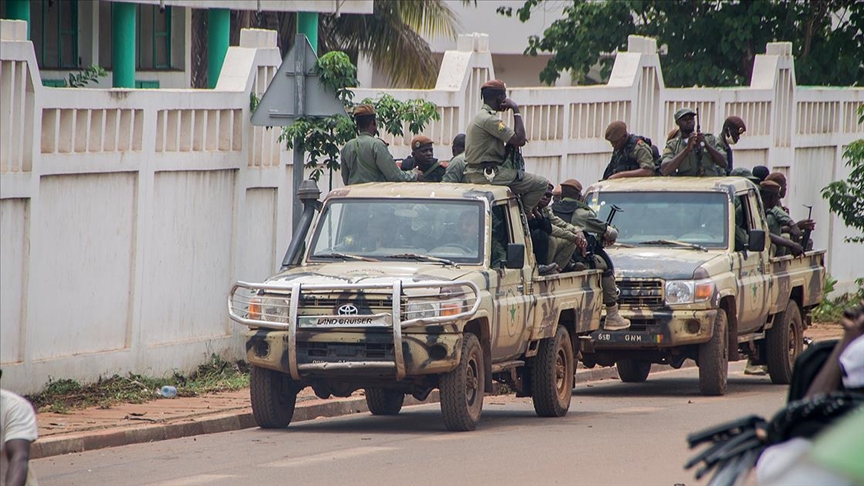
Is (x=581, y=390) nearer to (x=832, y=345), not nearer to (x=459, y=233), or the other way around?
(x=459, y=233)

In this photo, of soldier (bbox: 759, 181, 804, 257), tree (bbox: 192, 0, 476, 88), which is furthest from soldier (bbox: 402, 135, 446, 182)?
tree (bbox: 192, 0, 476, 88)

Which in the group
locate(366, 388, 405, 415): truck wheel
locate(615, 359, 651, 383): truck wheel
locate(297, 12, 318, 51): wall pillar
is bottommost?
locate(615, 359, 651, 383): truck wheel

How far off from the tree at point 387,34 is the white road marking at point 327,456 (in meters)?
20.4

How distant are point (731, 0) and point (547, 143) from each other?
9511 millimetres

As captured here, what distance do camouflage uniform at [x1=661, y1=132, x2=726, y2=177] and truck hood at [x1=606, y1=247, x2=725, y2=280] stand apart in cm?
183

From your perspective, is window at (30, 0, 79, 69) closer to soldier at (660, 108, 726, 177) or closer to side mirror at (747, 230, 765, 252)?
soldier at (660, 108, 726, 177)

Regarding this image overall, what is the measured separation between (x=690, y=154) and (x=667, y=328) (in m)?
2.89

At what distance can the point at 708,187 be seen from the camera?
15.4 metres

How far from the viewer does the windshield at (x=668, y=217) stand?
50.1ft

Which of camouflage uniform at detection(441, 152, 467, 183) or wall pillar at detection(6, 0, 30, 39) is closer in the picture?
camouflage uniform at detection(441, 152, 467, 183)

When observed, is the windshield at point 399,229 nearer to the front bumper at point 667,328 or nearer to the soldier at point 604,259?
the soldier at point 604,259

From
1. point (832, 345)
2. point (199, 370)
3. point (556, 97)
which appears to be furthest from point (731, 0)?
point (832, 345)

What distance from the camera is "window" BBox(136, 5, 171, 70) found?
93.0 feet

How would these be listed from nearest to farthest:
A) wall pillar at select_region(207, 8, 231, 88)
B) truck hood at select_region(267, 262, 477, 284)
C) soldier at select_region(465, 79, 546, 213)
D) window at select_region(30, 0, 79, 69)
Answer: truck hood at select_region(267, 262, 477, 284) → soldier at select_region(465, 79, 546, 213) → window at select_region(30, 0, 79, 69) → wall pillar at select_region(207, 8, 231, 88)
